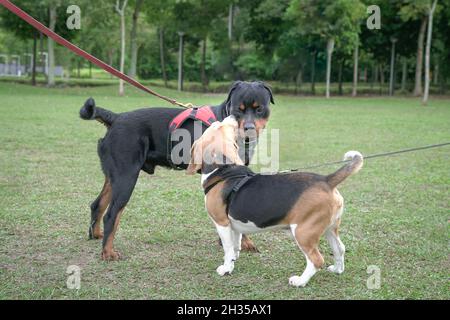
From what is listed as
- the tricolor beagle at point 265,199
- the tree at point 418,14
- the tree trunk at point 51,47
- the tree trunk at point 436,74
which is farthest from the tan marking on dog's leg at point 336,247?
the tree trunk at point 436,74

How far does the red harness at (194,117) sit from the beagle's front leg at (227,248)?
118 centimetres

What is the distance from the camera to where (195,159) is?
17.8 feet

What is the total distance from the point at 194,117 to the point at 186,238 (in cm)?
154

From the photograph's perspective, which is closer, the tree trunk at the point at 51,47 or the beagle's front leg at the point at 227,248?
the beagle's front leg at the point at 227,248

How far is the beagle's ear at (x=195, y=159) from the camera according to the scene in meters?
5.40

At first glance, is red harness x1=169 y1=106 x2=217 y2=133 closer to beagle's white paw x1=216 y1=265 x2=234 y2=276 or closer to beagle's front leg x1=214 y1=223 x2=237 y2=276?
beagle's front leg x1=214 y1=223 x2=237 y2=276

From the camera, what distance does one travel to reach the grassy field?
5020 mm

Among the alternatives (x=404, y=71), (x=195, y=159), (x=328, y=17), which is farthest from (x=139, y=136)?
(x=404, y=71)

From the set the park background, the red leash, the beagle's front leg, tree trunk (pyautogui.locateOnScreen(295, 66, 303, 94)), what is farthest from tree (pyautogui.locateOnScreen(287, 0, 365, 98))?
the beagle's front leg

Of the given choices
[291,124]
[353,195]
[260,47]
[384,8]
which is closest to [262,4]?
[260,47]

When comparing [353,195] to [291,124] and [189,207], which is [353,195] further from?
[291,124]

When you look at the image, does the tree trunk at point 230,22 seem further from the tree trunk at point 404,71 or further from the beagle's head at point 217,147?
the beagle's head at point 217,147

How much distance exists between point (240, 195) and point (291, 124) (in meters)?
15.2

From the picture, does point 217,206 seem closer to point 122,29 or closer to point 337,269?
point 337,269
